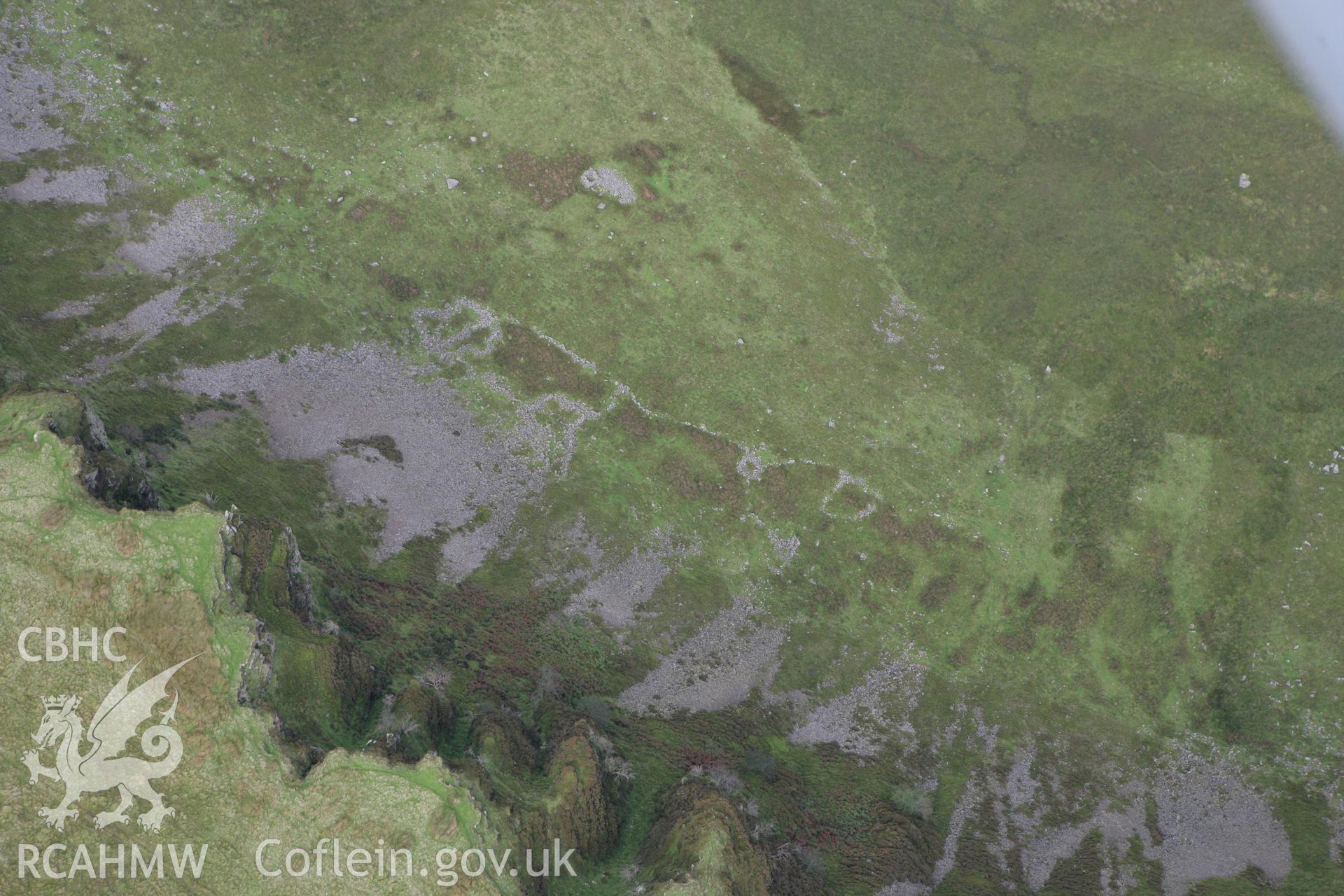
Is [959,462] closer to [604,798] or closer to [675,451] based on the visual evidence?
[675,451]

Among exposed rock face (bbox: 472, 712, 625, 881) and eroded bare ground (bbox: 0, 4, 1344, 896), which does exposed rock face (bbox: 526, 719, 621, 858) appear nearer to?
exposed rock face (bbox: 472, 712, 625, 881)

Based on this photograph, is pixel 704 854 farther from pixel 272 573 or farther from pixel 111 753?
pixel 272 573

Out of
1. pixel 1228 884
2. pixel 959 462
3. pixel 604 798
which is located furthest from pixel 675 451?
pixel 1228 884

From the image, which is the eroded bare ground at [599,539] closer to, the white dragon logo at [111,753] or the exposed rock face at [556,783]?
the exposed rock face at [556,783]

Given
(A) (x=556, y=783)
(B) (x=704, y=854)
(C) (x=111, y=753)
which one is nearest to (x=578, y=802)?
(A) (x=556, y=783)

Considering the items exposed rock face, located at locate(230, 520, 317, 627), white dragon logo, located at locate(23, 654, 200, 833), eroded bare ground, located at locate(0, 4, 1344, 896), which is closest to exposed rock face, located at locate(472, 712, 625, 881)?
eroded bare ground, located at locate(0, 4, 1344, 896)

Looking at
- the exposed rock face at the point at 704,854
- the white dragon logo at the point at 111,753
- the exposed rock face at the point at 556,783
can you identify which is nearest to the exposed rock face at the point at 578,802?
the exposed rock face at the point at 556,783
